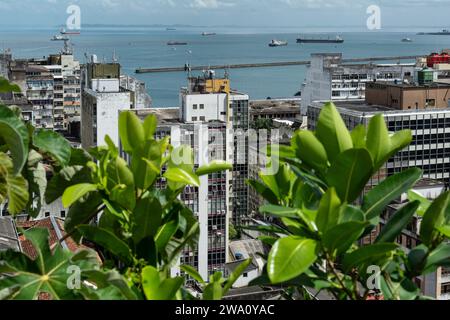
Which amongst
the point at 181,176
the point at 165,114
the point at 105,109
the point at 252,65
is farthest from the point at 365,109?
the point at 252,65

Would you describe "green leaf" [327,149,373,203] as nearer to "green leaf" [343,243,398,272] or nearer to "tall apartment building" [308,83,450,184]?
"green leaf" [343,243,398,272]

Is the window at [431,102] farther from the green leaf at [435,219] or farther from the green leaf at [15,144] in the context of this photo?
the green leaf at [15,144]

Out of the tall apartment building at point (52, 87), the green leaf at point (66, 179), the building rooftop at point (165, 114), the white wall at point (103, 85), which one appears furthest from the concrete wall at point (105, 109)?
the green leaf at point (66, 179)

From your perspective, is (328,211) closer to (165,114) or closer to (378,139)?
(378,139)

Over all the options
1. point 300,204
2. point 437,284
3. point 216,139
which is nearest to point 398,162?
point 216,139

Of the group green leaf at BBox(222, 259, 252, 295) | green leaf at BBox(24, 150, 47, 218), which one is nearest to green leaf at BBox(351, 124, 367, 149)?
green leaf at BBox(222, 259, 252, 295)

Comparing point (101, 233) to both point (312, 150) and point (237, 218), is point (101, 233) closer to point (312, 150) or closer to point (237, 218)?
point (312, 150)
